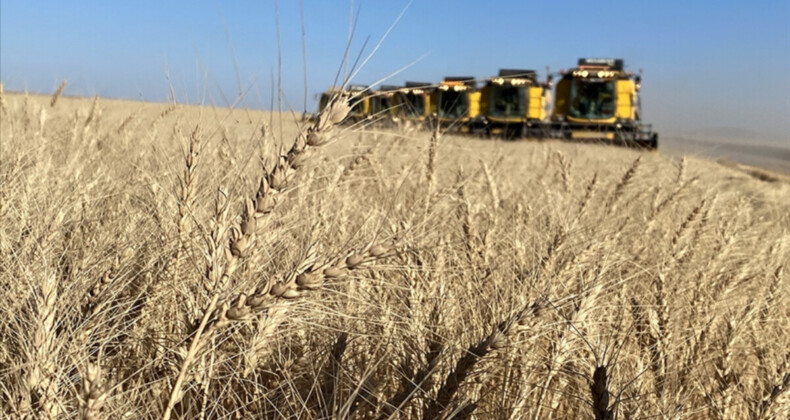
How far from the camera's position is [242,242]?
1.05m

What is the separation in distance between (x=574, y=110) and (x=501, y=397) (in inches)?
679

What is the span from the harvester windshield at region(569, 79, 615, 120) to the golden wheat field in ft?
51.0

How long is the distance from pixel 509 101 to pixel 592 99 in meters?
2.32

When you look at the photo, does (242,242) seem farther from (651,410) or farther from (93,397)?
(651,410)

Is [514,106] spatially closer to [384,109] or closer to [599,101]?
[599,101]

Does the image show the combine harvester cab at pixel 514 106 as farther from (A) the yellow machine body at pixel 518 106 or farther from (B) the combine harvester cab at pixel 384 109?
(B) the combine harvester cab at pixel 384 109

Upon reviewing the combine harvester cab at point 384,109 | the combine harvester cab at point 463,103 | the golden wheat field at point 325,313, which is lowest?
the golden wheat field at point 325,313

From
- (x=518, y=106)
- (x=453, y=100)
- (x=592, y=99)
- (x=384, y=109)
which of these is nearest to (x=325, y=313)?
(x=384, y=109)

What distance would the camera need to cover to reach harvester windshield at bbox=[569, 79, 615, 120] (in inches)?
691

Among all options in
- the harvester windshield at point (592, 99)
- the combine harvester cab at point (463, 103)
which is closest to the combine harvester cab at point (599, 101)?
the harvester windshield at point (592, 99)

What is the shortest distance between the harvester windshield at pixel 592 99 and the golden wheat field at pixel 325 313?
15531 millimetres

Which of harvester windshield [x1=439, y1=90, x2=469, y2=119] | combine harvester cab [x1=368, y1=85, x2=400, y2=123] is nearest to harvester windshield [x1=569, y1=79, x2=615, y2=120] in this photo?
harvester windshield [x1=439, y1=90, x2=469, y2=119]

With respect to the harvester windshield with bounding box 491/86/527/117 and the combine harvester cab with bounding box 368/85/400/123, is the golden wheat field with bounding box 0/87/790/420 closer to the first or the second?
Result: the combine harvester cab with bounding box 368/85/400/123

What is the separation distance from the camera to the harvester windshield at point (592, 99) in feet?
57.6
